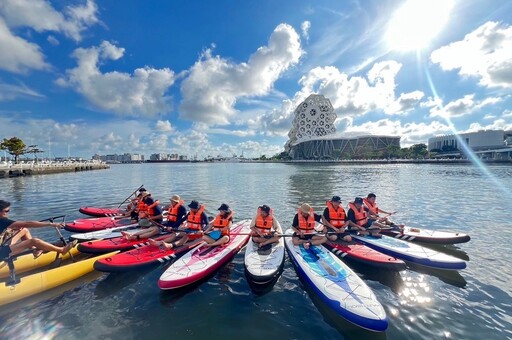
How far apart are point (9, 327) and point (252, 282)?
574 cm

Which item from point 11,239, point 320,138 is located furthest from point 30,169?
point 320,138

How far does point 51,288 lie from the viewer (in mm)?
7320

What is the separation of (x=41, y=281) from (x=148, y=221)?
4977 mm

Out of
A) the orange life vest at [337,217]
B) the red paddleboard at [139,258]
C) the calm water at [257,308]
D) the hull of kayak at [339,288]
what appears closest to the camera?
the hull of kayak at [339,288]

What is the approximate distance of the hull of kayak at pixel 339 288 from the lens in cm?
543

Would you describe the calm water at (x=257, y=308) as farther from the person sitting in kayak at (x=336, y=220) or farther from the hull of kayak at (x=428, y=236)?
the person sitting in kayak at (x=336, y=220)

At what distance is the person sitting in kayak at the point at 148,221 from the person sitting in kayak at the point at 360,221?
312 inches

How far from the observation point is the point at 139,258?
8.23 meters

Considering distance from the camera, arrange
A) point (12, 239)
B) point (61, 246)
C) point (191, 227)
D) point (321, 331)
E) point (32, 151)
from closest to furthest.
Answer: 1. point (321, 331)
2. point (12, 239)
3. point (61, 246)
4. point (191, 227)
5. point (32, 151)

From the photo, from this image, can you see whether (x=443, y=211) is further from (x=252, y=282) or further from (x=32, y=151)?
(x=32, y=151)

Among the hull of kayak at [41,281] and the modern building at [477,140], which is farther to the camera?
the modern building at [477,140]

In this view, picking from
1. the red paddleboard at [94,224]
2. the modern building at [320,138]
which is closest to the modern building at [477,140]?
the modern building at [320,138]

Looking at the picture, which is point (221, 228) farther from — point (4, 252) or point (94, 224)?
point (94, 224)

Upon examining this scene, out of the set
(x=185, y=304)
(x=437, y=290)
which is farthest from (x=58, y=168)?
(x=437, y=290)
